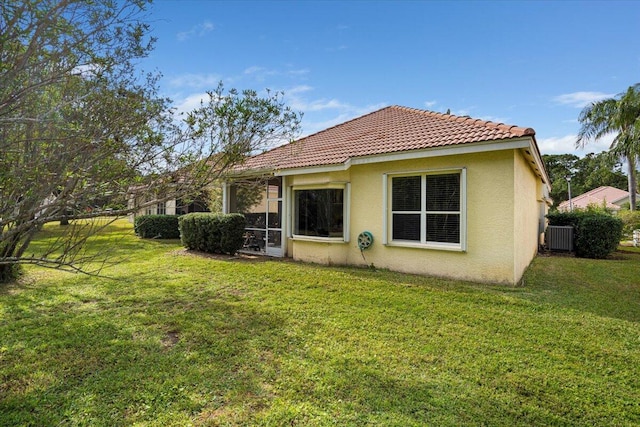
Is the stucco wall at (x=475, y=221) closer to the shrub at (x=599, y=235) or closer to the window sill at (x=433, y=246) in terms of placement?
the window sill at (x=433, y=246)

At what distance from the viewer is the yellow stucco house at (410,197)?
27.0ft

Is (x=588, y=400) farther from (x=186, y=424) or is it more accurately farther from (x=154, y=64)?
(x=154, y=64)

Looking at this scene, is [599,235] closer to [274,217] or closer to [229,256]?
[274,217]

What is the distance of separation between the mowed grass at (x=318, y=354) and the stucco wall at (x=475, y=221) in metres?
0.79

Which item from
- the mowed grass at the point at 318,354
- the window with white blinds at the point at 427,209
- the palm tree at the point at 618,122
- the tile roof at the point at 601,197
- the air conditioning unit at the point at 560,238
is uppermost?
the palm tree at the point at 618,122

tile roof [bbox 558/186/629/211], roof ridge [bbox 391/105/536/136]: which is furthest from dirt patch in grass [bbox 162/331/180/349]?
tile roof [bbox 558/186/629/211]

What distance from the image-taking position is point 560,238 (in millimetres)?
15766

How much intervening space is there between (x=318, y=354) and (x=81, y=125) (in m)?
4.84

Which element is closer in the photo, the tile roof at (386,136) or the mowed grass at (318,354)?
the mowed grass at (318,354)

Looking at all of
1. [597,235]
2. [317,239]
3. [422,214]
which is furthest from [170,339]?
[597,235]

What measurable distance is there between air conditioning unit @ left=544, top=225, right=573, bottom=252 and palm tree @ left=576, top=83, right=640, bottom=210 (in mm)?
8780

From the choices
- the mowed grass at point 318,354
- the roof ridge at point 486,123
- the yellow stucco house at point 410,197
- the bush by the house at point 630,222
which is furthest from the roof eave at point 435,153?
the bush by the house at point 630,222

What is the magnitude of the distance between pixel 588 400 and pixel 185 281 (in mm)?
8496

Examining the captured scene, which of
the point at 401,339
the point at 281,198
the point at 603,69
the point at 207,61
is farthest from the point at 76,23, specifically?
the point at 603,69
